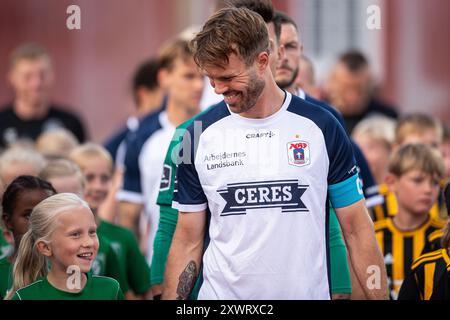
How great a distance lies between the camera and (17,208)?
21.4 ft

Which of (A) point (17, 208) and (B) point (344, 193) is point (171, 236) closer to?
(A) point (17, 208)

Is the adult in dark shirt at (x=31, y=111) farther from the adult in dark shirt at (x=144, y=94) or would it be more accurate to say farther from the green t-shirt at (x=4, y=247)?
the green t-shirt at (x=4, y=247)

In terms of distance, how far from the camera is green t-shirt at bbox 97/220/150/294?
7785 millimetres

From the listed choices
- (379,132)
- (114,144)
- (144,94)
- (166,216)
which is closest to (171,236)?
(166,216)

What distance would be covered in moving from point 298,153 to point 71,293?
137 cm

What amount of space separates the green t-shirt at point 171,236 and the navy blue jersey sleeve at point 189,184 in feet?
0.92

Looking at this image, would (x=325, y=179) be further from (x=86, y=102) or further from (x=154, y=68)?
(x=86, y=102)

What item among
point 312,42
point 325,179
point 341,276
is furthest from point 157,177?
point 312,42

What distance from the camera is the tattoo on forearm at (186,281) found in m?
5.81

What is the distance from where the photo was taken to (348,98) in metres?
12.7

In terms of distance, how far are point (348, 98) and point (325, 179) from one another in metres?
7.21

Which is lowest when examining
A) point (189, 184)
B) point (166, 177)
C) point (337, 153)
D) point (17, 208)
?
point (17, 208)

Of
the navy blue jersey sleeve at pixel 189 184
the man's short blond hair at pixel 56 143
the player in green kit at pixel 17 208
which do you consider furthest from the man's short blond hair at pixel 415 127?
the navy blue jersey sleeve at pixel 189 184

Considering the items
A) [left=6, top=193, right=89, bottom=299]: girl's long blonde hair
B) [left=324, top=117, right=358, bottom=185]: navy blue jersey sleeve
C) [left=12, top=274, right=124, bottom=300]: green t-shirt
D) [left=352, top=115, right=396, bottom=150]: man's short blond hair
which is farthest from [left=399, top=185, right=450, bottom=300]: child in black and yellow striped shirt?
[left=352, top=115, right=396, bottom=150]: man's short blond hair
